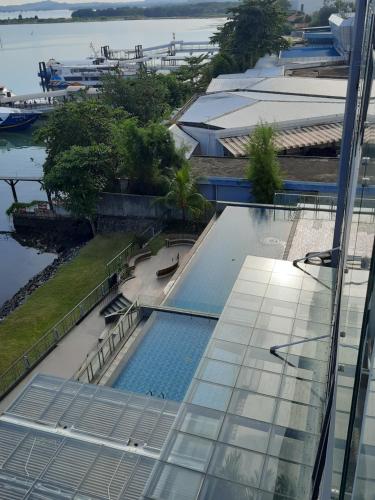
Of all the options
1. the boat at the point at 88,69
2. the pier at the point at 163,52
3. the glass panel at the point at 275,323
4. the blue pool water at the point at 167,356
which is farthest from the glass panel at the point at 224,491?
the pier at the point at 163,52

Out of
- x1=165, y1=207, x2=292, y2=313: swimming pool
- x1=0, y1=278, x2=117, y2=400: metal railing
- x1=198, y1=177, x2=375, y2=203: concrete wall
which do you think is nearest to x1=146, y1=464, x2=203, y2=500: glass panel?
x1=165, y1=207, x2=292, y2=313: swimming pool

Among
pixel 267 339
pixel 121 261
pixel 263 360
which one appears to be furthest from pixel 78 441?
pixel 121 261

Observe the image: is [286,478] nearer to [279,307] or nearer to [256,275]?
[279,307]

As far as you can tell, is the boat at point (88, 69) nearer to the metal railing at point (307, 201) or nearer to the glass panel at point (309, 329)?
the metal railing at point (307, 201)

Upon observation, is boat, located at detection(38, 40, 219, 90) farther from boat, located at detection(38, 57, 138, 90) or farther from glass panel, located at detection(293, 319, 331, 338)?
glass panel, located at detection(293, 319, 331, 338)

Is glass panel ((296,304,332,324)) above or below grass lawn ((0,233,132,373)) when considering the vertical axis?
above

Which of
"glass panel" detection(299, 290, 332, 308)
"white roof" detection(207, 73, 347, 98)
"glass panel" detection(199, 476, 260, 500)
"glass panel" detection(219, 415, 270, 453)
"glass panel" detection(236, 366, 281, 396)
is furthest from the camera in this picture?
"white roof" detection(207, 73, 347, 98)

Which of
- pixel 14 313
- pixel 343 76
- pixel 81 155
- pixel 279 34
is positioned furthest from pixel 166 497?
pixel 279 34

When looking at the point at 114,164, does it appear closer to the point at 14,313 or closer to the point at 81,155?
the point at 81,155
